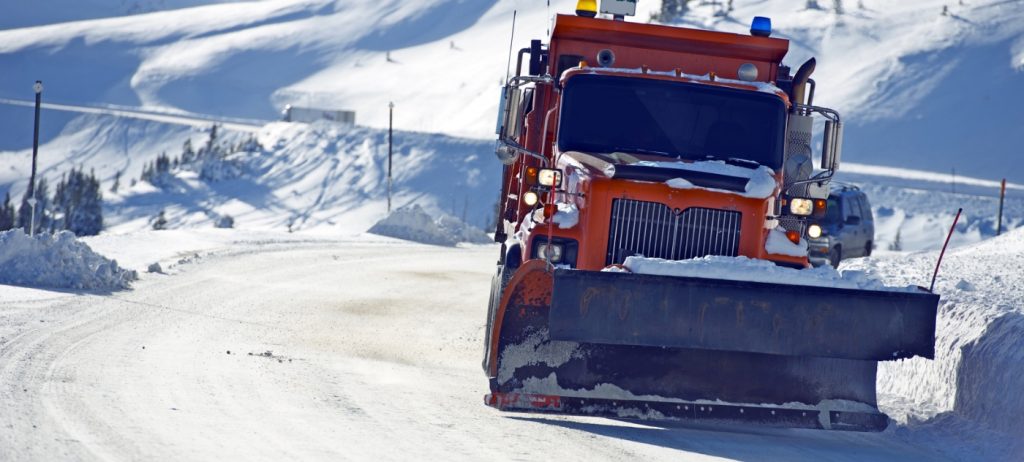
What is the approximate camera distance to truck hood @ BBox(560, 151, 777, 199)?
31.4 feet

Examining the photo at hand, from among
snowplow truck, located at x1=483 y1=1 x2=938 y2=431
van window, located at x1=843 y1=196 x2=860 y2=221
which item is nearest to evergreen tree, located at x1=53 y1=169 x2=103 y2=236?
van window, located at x1=843 y1=196 x2=860 y2=221

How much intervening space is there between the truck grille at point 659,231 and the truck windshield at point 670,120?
97 cm

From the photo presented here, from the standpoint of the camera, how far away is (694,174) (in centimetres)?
963

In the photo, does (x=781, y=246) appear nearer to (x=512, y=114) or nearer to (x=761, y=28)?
(x=512, y=114)

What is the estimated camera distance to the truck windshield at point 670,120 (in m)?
10.6

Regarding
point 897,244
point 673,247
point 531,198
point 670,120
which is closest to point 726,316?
point 673,247

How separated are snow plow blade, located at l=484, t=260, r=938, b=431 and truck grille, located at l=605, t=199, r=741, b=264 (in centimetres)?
80

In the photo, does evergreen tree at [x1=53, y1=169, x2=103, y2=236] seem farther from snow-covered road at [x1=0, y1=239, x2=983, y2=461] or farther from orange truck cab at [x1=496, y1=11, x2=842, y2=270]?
orange truck cab at [x1=496, y1=11, x2=842, y2=270]

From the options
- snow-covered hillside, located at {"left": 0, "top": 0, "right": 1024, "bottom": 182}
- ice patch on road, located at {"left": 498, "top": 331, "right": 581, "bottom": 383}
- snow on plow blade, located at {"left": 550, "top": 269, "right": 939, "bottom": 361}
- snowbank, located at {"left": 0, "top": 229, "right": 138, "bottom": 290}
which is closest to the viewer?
snow on plow blade, located at {"left": 550, "top": 269, "right": 939, "bottom": 361}

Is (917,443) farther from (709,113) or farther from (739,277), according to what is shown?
(709,113)

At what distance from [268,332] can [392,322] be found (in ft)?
6.72

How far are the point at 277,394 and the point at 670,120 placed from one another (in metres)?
3.80

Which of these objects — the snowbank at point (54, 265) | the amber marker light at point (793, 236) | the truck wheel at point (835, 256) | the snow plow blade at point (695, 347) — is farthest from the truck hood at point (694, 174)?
the truck wheel at point (835, 256)

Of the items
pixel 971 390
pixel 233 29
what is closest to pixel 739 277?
pixel 971 390
